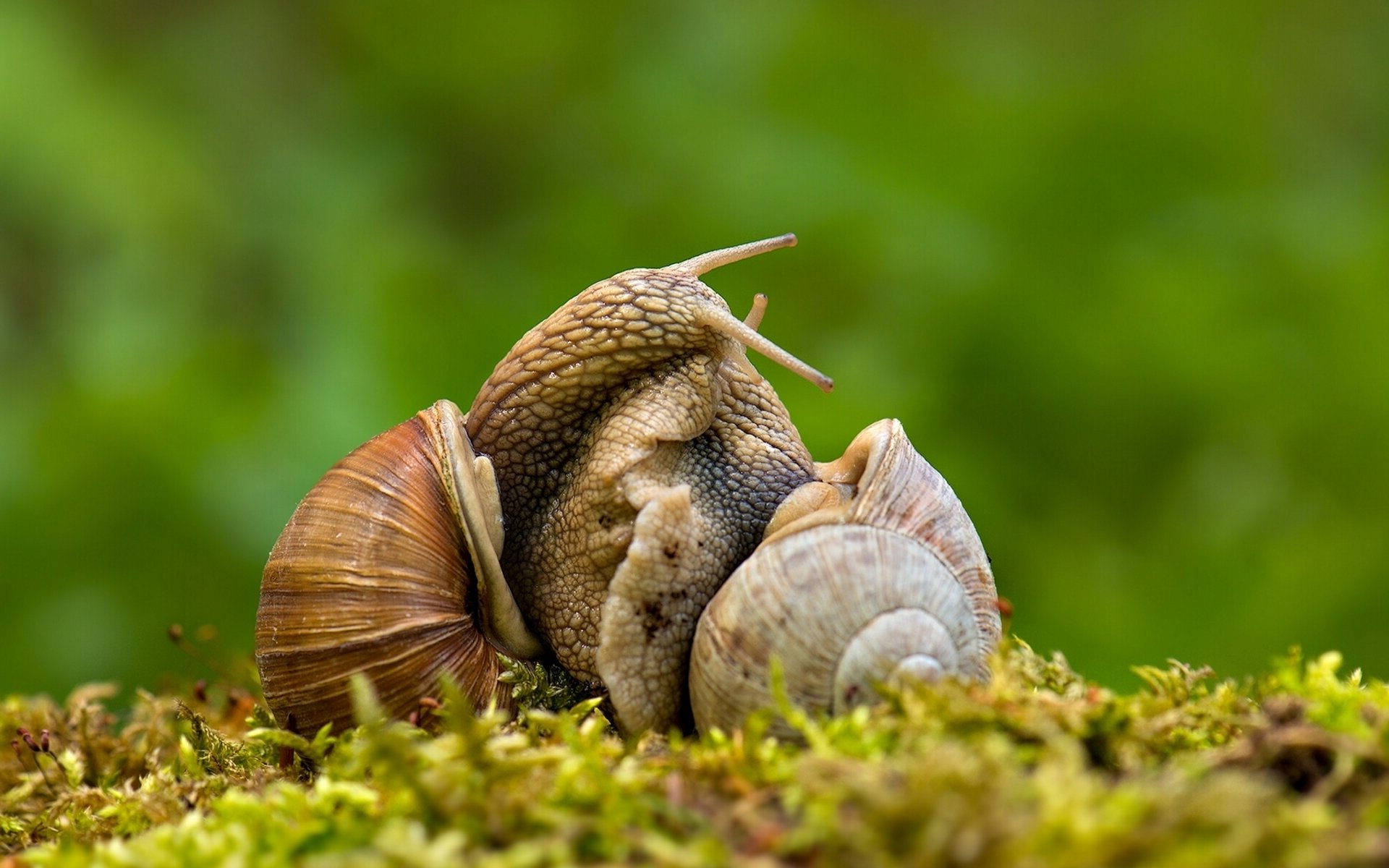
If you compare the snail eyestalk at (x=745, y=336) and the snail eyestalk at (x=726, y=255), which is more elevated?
the snail eyestalk at (x=726, y=255)

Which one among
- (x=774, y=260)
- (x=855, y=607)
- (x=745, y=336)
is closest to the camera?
(x=855, y=607)

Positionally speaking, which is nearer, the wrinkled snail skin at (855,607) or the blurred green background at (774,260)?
the wrinkled snail skin at (855,607)

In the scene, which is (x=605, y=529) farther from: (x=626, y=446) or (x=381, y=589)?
(x=381, y=589)

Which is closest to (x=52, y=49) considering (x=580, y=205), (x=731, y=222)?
(x=580, y=205)

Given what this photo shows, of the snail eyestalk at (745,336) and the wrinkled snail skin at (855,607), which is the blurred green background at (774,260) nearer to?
the snail eyestalk at (745,336)

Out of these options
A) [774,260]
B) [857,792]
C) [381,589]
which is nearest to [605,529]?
[381,589]

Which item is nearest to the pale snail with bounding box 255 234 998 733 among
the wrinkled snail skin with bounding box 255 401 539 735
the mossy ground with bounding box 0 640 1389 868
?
the wrinkled snail skin with bounding box 255 401 539 735

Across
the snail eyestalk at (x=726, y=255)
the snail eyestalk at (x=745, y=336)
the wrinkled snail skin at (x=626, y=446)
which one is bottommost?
the wrinkled snail skin at (x=626, y=446)

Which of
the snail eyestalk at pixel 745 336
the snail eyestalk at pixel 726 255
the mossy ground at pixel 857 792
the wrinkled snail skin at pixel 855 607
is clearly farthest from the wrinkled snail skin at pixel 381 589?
the snail eyestalk at pixel 726 255

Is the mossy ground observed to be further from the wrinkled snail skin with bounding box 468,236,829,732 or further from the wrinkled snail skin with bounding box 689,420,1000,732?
the wrinkled snail skin with bounding box 468,236,829,732
